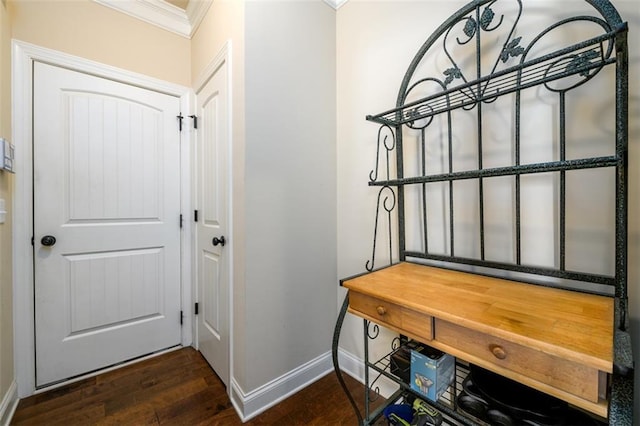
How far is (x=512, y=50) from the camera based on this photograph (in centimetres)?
99

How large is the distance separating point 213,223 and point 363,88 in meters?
1.32

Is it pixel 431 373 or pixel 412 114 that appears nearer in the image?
pixel 431 373

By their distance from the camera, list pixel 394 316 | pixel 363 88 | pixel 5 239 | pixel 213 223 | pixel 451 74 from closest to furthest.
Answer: pixel 394 316 < pixel 451 74 < pixel 5 239 < pixel 363 88 < pixel 213 223

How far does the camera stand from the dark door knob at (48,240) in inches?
63.7

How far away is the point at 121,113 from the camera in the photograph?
186cm

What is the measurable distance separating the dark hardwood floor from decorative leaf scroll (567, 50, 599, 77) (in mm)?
1722

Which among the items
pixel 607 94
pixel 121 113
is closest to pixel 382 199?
pixel 607 94

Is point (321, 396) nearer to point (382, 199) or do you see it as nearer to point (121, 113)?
point (382, 199)

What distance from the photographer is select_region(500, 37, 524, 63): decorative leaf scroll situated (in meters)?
0.97

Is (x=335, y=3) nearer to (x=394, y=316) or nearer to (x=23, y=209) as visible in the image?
(x=394, y=316)

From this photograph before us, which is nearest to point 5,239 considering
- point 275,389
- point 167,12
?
point 275,389

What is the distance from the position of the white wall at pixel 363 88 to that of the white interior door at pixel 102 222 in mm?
1338

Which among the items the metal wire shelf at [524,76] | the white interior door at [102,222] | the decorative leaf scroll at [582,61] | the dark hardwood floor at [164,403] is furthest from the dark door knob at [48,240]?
the decorative leaf scroll at [582,61]

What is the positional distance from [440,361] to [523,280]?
0.44 m
